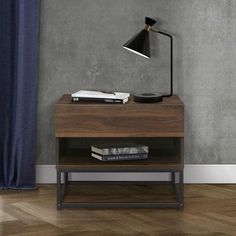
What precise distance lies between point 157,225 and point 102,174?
3.25 feet

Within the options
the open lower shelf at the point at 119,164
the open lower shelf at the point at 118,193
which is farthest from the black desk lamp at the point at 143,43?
the open lower shelf at the point at 118,193

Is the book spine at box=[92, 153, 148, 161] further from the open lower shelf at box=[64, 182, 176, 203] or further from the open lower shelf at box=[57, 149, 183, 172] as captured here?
the open lower shelf at box=[64, 182, 176, 203]

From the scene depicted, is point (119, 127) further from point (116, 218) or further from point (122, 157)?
point (116, 218)

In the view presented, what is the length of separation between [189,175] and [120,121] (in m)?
0.84

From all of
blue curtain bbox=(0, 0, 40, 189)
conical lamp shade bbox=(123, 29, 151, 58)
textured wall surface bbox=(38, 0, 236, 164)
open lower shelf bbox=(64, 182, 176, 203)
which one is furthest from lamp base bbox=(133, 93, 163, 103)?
blue curtain bbox=(0, 0, 40, 189)

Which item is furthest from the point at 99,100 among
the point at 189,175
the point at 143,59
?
the point at 189,175

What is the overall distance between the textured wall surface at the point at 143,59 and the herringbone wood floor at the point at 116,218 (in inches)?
21.1

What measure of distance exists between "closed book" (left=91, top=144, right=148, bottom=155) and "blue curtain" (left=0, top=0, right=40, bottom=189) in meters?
0.56

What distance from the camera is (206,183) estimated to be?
166 inches

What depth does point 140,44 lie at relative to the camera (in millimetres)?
3814

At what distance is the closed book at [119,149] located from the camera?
3674mm

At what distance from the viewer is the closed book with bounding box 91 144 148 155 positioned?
367 centimetres

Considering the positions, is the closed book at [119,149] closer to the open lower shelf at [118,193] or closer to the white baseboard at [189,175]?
the open lower shelf at [118,193]

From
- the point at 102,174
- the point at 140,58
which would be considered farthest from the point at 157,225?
the point at 140,58
